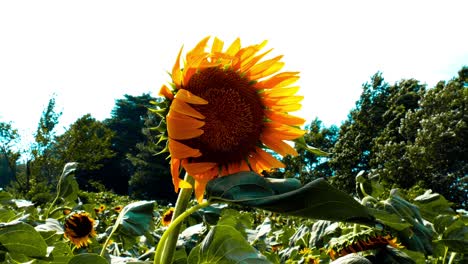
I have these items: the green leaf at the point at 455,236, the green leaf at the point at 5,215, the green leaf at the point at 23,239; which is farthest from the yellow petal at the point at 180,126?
the green leaf at the point at 455,236

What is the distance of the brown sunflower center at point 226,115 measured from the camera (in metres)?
1.01

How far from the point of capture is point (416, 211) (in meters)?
1.29

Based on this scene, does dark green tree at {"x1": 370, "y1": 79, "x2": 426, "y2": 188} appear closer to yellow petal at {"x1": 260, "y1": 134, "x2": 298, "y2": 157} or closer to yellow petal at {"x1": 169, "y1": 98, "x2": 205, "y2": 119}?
yellow petal at {"x1": 260, "y1": 134, "x2": 298, "y2": 157}

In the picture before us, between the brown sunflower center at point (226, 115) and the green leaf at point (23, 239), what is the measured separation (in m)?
0.36

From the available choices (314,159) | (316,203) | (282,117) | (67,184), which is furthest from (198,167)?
(314,159)

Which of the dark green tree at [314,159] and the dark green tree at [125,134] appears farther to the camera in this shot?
the dark green tree at [125,134]

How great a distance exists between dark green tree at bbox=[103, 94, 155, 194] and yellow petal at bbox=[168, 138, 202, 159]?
133 ft

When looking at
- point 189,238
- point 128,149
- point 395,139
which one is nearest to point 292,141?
point 189,238

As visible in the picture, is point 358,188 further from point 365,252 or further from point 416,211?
point 365,252

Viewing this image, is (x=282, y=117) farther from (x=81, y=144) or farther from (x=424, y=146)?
(x=424, y=146)

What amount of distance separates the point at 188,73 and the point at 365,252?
0.54 meters

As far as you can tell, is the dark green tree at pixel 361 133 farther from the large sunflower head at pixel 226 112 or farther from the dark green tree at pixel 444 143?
the large sunflower head at pixel 226 112

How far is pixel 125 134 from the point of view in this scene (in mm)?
43594

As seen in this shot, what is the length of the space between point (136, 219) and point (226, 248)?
0.49 metres
